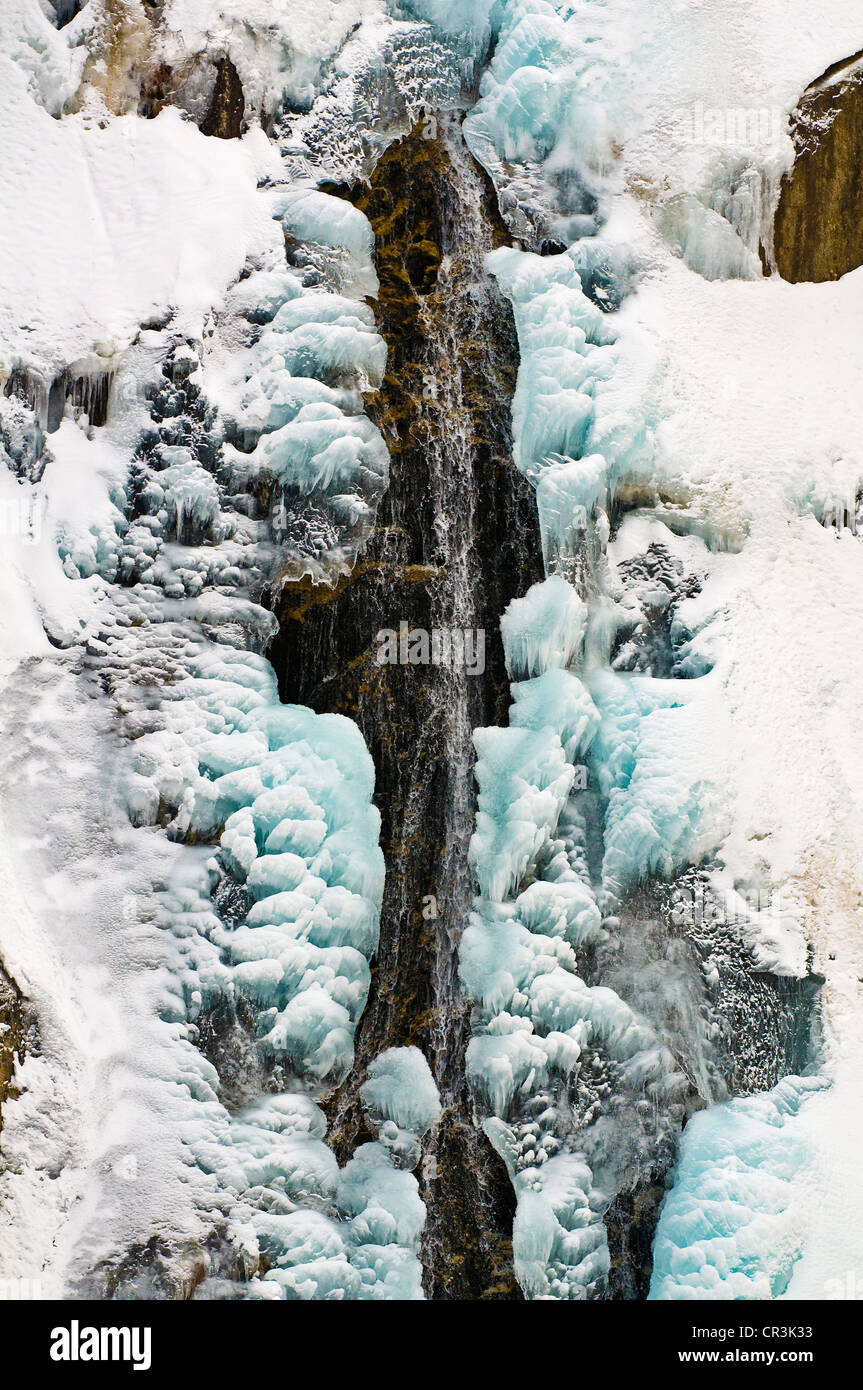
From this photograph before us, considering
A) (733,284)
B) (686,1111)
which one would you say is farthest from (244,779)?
(733,284)

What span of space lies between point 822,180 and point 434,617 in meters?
3.49

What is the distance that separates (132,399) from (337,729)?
6.99 ft

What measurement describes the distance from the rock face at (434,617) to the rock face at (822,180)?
1.72 metres

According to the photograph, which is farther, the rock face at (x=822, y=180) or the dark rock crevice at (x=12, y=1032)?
the rock face at (x=822, y=180)

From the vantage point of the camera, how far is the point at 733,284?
8102mm

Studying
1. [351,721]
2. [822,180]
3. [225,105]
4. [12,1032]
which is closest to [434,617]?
[351,721]

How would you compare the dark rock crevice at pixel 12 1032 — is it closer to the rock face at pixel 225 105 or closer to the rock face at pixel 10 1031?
the rock face at pixel 10 1031

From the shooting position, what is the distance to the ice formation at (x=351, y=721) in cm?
663

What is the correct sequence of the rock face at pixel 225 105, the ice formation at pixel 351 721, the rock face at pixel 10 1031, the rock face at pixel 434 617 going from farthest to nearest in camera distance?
the rock face at pixel 225 105 → the rock face at pixel 434 617 → the ice formation at pixel 351 721 → the rock face at pixel 10 1031

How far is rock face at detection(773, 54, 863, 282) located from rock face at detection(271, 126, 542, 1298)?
172cm

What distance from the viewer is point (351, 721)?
24.6 feet

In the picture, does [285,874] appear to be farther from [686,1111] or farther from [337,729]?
[686,1111]

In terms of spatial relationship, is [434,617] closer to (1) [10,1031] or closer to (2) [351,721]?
(2) [351,721]

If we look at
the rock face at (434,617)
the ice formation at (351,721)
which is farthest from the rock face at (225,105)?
the rock face at (434,617)
